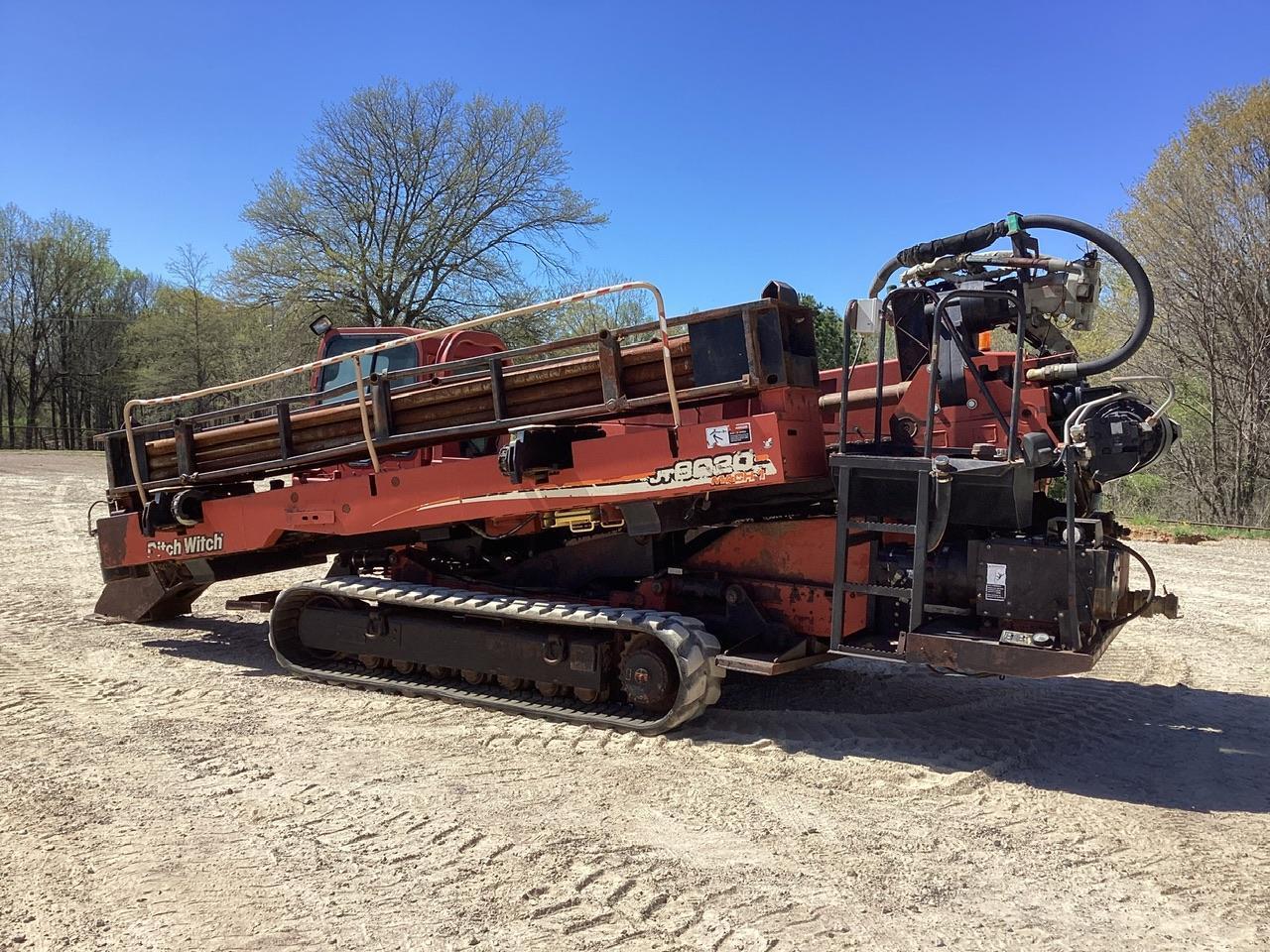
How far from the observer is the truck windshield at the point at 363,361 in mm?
6906

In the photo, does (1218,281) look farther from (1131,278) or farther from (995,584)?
(995,584)

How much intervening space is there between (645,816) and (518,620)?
5.94 feet

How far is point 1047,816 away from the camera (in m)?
3.92

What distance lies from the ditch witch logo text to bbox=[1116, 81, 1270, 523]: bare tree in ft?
56.8

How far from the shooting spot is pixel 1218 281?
57.6 ft

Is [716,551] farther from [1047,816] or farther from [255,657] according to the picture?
[255,657]

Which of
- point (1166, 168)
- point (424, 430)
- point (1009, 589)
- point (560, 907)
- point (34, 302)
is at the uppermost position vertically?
point (34, 302)

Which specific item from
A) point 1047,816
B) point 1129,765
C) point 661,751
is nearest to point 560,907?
point 661,751

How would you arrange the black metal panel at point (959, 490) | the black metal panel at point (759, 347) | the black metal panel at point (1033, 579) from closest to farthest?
the black metal panel at point (1033, 579) < the black metal panel at point (959, 490) < the black metal panel at point (759, 347)

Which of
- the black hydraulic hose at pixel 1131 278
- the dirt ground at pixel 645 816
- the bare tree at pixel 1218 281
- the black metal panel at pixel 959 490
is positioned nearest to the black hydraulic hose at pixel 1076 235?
the black hydraulic hose at pixel 1131 278

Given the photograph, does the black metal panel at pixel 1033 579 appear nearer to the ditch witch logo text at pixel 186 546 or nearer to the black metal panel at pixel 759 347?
the black metal panel at pixel 759 347

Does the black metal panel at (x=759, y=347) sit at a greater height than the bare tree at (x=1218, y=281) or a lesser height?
lesser

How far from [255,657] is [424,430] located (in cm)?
249

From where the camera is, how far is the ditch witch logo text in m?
6.72
